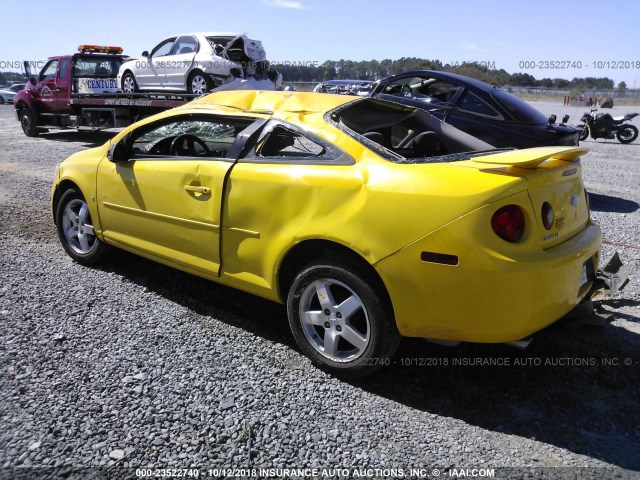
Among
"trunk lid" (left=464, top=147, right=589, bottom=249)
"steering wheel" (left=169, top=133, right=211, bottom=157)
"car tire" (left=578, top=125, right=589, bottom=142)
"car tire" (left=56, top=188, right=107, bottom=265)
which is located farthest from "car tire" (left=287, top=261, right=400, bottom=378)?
"car tire" (left=578, top=125, right=589, bottom=142)

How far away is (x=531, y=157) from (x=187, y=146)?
287cm

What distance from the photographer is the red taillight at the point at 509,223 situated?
2.55 metres

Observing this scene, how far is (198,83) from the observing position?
12352 millimetres

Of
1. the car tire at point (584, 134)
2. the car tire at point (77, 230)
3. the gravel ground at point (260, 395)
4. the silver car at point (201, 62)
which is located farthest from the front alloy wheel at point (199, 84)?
the gravel ground at point (260, 395)

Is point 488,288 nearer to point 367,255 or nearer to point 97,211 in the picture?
point 367,255

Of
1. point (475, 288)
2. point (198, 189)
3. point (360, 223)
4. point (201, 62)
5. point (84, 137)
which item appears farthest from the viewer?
point (84, 137)

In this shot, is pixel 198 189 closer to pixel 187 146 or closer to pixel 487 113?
pixel 187 146

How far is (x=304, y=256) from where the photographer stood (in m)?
3.19

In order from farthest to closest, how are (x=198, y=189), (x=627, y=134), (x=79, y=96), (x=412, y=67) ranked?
(x=412, y=67) < (x=627, y=134) < (x=79, y=96) < (x=198, y=189)

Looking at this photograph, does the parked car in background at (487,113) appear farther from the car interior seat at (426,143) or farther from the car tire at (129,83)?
the car tire at (129,83)

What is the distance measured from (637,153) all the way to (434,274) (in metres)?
13.7

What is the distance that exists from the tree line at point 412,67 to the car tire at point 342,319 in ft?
115

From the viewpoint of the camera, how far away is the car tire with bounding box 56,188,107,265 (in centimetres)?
466

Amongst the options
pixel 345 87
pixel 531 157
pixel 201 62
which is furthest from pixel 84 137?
pixel 531 157
